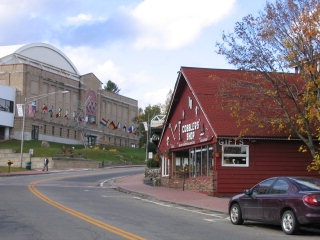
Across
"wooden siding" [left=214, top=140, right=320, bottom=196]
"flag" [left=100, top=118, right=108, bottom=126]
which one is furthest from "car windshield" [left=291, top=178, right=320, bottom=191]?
"flag" [left=100, top=118, right=108, bottom=126]

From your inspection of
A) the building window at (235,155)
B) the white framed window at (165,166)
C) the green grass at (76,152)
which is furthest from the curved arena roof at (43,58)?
the building window at (235,155)

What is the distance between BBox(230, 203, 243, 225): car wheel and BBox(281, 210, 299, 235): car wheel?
6.62 ft

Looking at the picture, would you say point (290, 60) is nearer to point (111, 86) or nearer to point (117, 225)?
point (117, 225)

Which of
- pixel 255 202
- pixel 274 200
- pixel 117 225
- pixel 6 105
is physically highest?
pixel 6 105

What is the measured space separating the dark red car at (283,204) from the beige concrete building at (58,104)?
55.3m

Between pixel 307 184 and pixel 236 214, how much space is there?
2.60 meters

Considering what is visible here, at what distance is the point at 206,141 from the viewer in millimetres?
26797

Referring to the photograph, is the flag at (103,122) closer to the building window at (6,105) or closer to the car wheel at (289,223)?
the building window at (6,105)

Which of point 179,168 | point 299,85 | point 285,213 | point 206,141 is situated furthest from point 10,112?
point 285,213

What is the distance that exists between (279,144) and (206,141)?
3646 mm

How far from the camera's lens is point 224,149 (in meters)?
25.7

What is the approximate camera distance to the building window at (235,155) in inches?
1011

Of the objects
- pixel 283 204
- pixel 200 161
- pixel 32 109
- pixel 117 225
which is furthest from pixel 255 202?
pixel 32 109

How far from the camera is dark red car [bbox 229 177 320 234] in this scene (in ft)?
40.9
